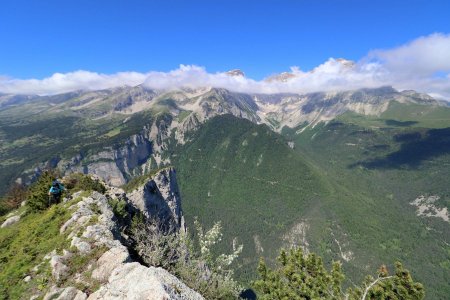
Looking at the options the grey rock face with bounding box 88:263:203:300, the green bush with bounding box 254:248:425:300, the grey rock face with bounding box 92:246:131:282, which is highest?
the grey rock face with bounding box 88:263:203:300

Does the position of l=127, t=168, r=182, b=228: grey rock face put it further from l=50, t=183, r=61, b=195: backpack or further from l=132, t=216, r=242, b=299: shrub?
l=132, t=216, r=242, b=299: shrub

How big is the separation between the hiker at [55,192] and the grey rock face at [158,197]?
94.1 feet

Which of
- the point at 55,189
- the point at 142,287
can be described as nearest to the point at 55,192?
the point at 55,189

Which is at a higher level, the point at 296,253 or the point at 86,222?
the point at 86,222

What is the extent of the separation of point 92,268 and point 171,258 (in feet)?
24.9

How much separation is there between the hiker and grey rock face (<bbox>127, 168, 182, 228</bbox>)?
94.1 ft

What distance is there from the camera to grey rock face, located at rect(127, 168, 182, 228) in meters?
110

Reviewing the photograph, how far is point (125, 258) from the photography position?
2611 cm

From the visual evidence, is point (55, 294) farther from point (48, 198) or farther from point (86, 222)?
point (48, 198)

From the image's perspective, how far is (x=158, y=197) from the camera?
5217 inches

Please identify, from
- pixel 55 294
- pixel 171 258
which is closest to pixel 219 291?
pixel 171 258

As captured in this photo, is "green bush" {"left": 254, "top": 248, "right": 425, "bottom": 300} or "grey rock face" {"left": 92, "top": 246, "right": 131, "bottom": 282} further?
"green bush" {"left": 254, "top": 248, "right": 425, "bottom": 300}

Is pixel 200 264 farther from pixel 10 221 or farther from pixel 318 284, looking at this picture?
pixel 10 221

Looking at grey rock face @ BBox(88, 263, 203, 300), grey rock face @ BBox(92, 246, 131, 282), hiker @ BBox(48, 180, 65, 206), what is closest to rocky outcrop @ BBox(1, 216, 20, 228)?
hiker @ BBox(48, 180, 65, 206)
